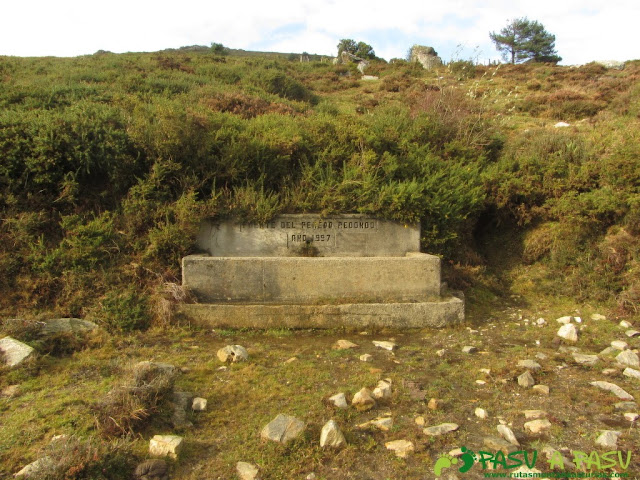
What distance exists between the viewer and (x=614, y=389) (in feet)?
13.3

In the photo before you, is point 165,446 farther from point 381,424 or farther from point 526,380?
point 526,380

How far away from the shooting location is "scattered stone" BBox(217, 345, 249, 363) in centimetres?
472

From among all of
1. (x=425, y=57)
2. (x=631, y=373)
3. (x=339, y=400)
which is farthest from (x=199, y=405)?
(x=425, y=57)

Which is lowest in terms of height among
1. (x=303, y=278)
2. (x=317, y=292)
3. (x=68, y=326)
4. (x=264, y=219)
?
(x=68, y=326)

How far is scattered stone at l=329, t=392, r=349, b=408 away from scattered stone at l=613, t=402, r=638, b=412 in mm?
2247

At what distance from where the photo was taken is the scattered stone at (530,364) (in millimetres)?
4516

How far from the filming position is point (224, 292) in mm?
6195

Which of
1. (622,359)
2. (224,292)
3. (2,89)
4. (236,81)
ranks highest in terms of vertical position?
(236,81)

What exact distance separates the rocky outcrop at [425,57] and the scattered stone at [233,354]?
28.6 metres

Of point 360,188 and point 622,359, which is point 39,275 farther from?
point 622,359

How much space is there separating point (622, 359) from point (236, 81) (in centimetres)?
1628

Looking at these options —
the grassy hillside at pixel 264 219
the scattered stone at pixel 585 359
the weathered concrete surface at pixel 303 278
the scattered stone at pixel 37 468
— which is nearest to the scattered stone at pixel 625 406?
the grassy hillside at pixel 264 219

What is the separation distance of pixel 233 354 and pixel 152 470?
6.33ft

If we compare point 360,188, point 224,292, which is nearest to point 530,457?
point 224,292
